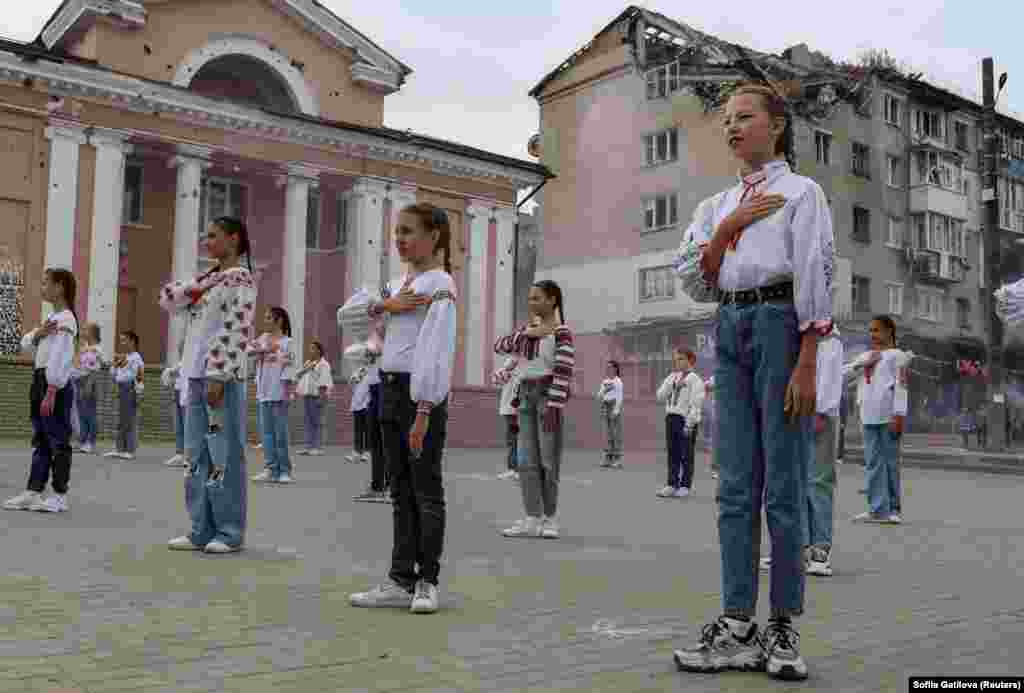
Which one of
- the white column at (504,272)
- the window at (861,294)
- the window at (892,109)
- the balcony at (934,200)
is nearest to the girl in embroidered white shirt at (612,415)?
the white column at (504,272)

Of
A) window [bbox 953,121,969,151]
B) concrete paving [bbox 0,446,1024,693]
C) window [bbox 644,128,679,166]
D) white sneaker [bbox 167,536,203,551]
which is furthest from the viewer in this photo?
window [bbox 953,121,969,151]

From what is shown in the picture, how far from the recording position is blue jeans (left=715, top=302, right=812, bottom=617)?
4.47m

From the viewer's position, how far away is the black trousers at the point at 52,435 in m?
9.59

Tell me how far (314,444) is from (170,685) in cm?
1974

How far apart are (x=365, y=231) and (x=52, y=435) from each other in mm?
25497

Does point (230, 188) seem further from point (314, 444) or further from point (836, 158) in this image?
point (836, 158)

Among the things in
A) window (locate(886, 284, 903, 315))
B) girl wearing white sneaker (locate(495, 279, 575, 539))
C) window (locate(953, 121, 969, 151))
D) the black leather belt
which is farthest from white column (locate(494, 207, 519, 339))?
the black leather belt

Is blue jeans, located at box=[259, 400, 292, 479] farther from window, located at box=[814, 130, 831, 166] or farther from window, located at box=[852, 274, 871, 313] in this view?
window, located at box=[852, 274, 871, 313]

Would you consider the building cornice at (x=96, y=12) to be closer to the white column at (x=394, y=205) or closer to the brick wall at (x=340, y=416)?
the white column at (x=394, y=205)

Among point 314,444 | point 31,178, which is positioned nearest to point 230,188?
point 31,178

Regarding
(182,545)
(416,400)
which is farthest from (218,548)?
A: (416,400)

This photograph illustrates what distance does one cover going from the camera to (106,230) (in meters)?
29.7

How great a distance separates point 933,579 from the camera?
7.27m

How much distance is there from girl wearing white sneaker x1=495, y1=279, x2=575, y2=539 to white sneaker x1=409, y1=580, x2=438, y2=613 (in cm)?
381
